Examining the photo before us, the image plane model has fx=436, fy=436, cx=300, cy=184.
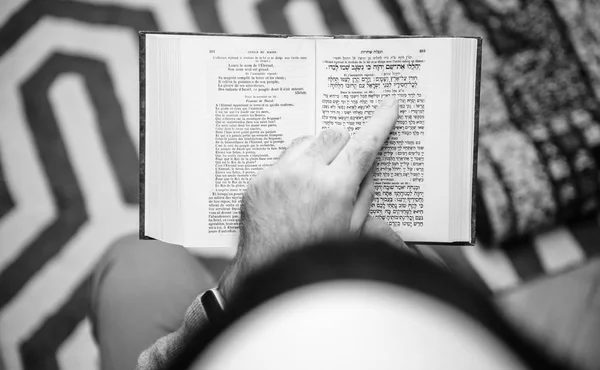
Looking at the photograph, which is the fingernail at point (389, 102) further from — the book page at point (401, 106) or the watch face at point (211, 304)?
the watch face at point (211, 304)

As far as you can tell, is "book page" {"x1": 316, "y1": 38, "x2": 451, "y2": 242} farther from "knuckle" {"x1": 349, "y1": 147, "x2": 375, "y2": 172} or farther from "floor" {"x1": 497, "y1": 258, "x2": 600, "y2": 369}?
"floor" {"x1": 497, "y1": 258, "x2": 600, "y2": 369}

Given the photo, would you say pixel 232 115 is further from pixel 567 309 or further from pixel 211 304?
pixel 567 309

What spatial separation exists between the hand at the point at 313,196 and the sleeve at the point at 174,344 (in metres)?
0.03

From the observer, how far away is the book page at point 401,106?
0.52m

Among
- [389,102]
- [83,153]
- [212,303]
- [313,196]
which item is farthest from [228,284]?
[83,153]

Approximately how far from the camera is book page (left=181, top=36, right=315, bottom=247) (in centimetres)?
52

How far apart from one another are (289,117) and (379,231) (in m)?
0.17

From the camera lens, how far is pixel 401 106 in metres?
0.52

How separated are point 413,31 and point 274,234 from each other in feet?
1.74

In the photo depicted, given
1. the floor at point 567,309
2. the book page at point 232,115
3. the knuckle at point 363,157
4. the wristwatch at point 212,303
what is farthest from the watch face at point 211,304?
the floor at point 567,309

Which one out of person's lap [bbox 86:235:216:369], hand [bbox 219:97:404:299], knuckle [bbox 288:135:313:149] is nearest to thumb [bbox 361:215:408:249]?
hand [bbox 219:97:404:299]

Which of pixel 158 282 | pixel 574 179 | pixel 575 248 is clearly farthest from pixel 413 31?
pixel 158 282

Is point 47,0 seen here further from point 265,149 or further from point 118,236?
point 265,149

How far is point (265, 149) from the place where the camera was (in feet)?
1.74
